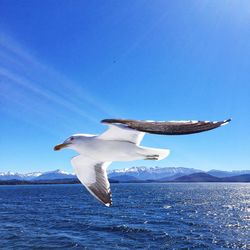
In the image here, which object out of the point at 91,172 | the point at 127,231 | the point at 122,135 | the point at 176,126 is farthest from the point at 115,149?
the point at 127,231

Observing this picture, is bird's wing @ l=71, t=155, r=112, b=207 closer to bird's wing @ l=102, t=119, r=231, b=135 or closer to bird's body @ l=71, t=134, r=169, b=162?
bird's body @ l=71, t=134, r=169, b=162

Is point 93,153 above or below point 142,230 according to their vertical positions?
above

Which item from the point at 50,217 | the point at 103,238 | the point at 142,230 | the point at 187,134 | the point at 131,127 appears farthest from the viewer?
the point at 50,217

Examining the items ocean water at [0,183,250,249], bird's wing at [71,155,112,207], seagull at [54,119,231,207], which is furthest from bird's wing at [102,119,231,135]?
ocean water at [0,183,250,249]

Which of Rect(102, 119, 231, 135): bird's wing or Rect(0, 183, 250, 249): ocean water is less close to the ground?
Rect(102, 119, 231, 135): bird's wing

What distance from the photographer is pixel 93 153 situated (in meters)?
5.31

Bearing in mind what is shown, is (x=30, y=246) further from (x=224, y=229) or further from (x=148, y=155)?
(x=148, y=155)

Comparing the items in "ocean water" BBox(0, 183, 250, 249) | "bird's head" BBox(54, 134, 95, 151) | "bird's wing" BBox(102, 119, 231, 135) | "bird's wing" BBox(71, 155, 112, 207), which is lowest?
"ocean water" BBox(0, 183, 250, 249)

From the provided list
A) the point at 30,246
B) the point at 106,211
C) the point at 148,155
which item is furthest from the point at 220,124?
the point at 106,211

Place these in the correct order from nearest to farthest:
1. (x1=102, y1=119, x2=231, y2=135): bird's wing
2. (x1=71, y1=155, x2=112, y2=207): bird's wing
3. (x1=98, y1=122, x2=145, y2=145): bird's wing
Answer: (x1=102, y1=119, x2=231, y2=135): bird's wing < (x1=98, y1=122, x2=145, y2=145): bird's wing < (x1=71, y1=155, x2=112, y2=207): bird's wing

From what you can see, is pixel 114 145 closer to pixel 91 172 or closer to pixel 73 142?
pixel 73 142

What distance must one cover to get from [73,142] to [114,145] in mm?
588

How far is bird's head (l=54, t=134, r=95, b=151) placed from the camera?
5.02 metres

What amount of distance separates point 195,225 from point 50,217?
90.4ft
